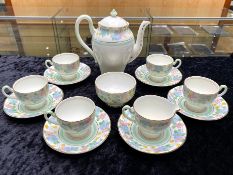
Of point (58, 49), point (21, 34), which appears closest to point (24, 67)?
point (58, 49)

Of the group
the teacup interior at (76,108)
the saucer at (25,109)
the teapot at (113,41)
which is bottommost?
the saucer at (25,109)

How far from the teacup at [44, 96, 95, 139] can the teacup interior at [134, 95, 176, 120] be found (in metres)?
0.12

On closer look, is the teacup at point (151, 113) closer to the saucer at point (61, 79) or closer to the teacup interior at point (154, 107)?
the teacup interior at point (154, 107)

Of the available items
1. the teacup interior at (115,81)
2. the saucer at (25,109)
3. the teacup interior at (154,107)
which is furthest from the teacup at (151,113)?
the saucer at (25,109)

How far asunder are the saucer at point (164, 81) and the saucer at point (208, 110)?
6cm

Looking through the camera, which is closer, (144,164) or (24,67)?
(144,164)

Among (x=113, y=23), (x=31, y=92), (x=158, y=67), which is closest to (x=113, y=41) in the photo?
(x=113, y=23)

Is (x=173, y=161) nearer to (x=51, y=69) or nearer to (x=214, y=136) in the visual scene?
(x=214, y=136)

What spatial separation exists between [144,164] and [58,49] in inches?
40.6

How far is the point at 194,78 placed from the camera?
1.95 feet

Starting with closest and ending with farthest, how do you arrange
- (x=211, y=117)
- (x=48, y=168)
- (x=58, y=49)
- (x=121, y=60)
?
(x=48, y=168) → (x=211, y=117) → (x=121, y=60) → (x=58, y=49)

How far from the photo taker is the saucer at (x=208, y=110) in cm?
53

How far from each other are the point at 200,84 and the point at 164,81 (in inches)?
4.6

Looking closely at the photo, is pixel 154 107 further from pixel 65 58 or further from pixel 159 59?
pixel 65 58
